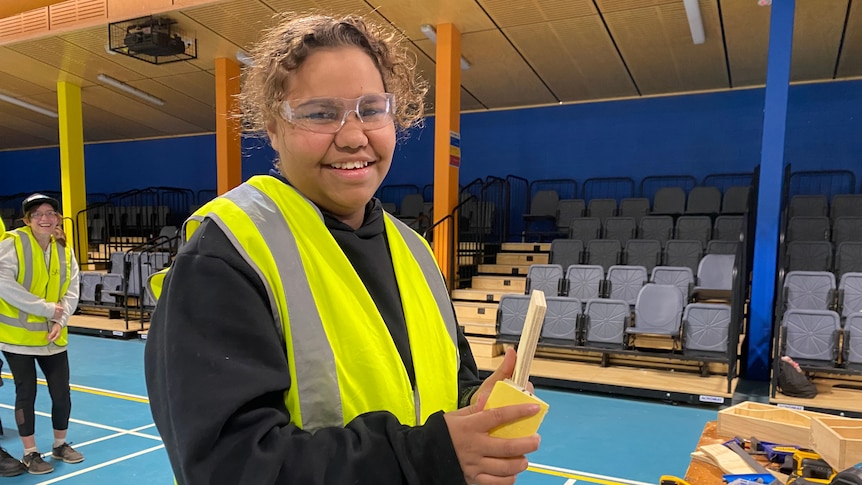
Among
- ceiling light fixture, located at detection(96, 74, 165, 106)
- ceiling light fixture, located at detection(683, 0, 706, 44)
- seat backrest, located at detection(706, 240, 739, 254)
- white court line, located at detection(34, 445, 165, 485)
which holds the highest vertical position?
ceiling light fixture, located at detection(683, 0, 706, 44)

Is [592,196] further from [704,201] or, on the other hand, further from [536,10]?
[536,10]

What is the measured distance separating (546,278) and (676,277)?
4.83ft

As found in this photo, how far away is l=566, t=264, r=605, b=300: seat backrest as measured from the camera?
6.59 meters

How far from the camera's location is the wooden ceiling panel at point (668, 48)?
6672 millimetres

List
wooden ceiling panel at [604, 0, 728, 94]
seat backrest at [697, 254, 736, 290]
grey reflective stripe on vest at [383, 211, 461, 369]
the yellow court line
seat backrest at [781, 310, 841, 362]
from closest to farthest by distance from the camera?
1. grey reflective stripe on vest at [383, 211, 461, 369]
2. seat backrest at [781, 310, 841, 362]
3. the yellow court line
4. seat backrest at [697, 254, 736, 290]
5. wooden ceiling panel at [604, 0, 728, 94]

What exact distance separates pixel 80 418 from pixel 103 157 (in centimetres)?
1240

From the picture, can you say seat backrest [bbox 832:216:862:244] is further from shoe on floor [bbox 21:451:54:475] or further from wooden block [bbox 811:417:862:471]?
shoe on floor [bbox 21:451:54:475]

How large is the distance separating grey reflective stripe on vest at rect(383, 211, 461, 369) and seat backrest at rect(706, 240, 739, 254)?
6.65 metres

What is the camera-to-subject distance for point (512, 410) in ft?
2.31

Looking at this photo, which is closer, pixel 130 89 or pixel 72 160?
pixel 130 89

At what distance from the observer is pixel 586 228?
8352 mm

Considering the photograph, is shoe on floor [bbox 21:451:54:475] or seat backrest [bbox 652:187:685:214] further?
seat backrest [bbox 652:187:685:214]

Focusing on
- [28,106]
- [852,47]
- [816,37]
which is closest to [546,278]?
[816,37]

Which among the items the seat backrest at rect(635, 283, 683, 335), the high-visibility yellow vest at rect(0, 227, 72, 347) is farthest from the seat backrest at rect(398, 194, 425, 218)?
the high-visibility yellow vest at rect(0, 227, 72, 347)
